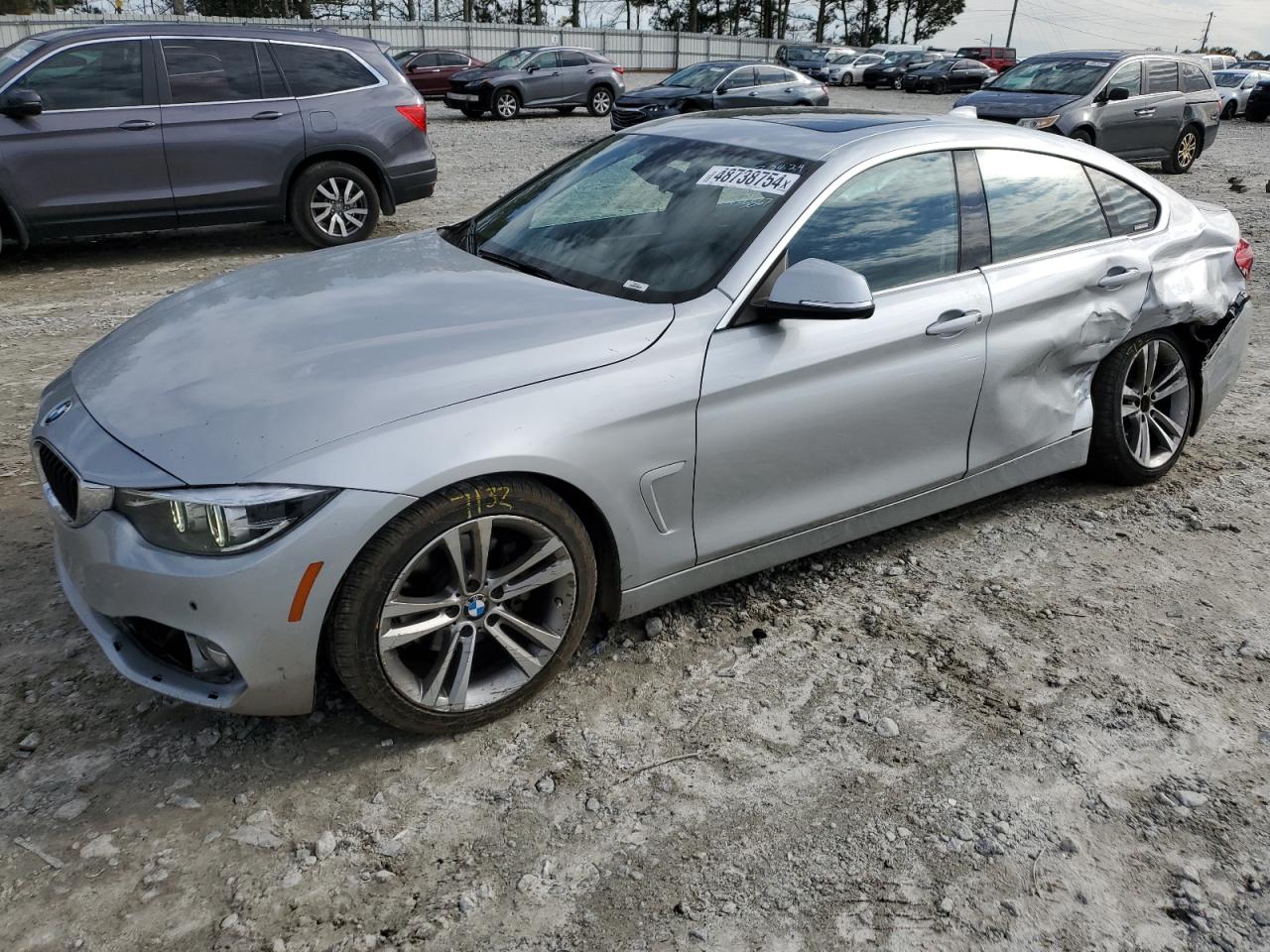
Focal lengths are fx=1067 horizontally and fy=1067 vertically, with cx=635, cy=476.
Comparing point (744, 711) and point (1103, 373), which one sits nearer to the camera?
point (744, 711)

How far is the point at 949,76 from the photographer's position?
126ft

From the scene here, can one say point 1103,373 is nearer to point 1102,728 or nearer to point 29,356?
point 1102,728

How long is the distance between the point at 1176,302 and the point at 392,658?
345 centimetres

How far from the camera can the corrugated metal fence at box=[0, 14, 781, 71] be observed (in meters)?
33.2

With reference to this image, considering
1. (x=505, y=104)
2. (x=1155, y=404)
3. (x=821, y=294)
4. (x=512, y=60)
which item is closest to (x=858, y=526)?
(x=821, y=294)

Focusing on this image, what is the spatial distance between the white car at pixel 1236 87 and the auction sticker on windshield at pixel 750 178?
31253 mm

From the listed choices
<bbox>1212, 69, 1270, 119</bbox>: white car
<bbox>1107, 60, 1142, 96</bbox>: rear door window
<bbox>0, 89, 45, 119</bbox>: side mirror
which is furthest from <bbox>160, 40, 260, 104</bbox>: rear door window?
<bbox>1212, 69, 1270, 119</bbox>: white car

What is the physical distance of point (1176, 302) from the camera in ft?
14.2

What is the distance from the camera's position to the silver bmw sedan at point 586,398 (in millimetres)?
2582

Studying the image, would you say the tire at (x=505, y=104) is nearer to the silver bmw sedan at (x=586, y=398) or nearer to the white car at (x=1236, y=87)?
the silver bmw sedan at (x=586, y=398)

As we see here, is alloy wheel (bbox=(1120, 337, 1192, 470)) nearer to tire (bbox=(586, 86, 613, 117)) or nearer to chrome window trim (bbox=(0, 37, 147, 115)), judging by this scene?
chrome window trim (bbox=(0, 37, 147, 115))

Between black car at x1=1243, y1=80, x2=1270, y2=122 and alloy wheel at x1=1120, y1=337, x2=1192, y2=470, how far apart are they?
2947cm

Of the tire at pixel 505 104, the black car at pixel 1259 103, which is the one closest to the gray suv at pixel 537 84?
the tire at pixel 505 104

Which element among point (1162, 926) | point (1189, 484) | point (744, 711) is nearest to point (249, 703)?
point (744, 711)
